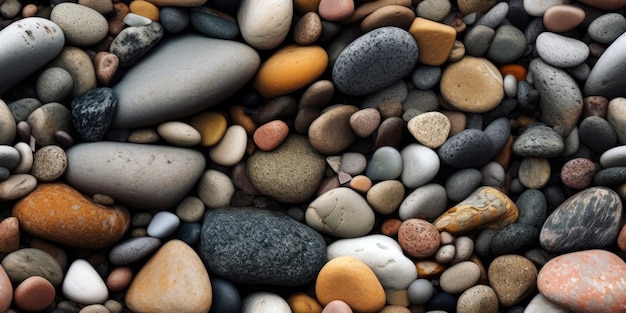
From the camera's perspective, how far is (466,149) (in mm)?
2748

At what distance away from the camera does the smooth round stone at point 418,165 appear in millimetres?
2791

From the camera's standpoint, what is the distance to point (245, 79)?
2822 mm

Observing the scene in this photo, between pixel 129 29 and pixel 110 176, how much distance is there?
60 cm

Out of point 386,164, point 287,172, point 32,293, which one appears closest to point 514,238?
point 386,164

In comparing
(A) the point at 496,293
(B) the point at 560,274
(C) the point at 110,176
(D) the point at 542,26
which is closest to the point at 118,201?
(C) the point at 110,176

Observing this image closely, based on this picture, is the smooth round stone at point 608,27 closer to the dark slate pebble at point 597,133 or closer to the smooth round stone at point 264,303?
the dark slate pebble at point 597,133

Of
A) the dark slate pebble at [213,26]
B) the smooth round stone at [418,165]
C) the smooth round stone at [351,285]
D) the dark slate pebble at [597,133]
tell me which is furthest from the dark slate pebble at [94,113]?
the dark slate pebble at [597,133]

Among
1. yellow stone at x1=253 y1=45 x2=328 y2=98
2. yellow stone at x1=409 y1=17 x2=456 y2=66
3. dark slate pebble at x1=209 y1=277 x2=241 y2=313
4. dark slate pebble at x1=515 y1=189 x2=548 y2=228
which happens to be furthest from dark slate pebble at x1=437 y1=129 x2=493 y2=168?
dark slate pebble at x1=209 y1=277 x2=241 y2=313

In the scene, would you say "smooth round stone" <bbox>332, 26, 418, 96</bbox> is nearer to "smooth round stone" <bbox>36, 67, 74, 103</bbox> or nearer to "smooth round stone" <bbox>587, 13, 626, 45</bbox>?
"smooth round stone" <bbox>587, 13, 626, 45</bbox>

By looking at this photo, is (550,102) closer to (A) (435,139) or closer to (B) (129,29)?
(A) (435,139)

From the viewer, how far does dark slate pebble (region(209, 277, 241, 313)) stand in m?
2.64

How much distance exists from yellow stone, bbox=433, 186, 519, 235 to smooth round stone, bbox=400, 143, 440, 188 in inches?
6.6

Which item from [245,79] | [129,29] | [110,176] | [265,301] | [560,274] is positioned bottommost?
[265,301]

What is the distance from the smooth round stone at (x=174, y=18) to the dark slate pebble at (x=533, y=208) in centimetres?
156
